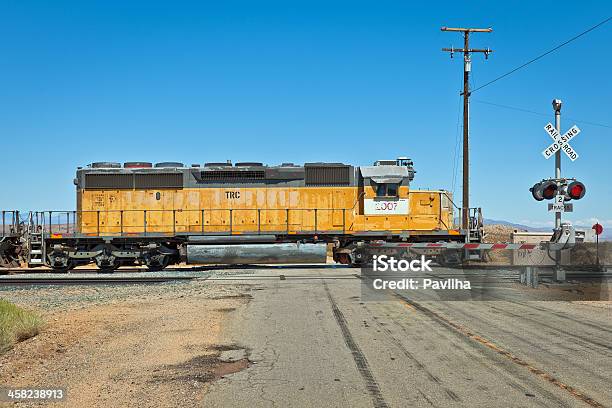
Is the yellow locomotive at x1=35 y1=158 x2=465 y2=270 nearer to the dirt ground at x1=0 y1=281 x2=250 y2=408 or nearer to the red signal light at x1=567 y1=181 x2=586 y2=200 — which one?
the dirt ground at x1=0 y1=281 x2=250 y2=408

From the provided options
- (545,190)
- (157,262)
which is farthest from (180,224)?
(545,190)

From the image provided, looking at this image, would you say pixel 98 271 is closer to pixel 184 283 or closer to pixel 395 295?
pixel 184 283

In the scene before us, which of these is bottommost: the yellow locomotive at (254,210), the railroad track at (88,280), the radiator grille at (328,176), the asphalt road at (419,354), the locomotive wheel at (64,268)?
the railroad track at (88,280)

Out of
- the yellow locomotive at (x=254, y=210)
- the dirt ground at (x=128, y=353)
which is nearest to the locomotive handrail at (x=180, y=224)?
the yellow locomotive at (x=254, y=210)

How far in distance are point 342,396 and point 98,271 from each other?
19.8 m

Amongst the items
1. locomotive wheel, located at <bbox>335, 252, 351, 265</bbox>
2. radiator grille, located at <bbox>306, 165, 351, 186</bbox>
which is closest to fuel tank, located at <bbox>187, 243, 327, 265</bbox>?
locomotive wheel, located at <bbox>335, 252, 351, 265</bbox>

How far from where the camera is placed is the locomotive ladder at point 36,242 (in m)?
22.5

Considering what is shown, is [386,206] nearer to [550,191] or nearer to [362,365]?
[550,191]

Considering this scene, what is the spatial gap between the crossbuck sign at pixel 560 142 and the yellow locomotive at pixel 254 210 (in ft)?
31.5

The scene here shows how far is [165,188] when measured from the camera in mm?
23984

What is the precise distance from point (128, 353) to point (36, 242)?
16859 millimetres

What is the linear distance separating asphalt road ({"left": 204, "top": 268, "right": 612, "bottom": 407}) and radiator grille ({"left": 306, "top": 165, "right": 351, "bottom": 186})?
11.7 m

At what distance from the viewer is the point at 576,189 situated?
1406 centimetres

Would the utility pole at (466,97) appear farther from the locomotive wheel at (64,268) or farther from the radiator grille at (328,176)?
the locomotive wheel at (64,268)
